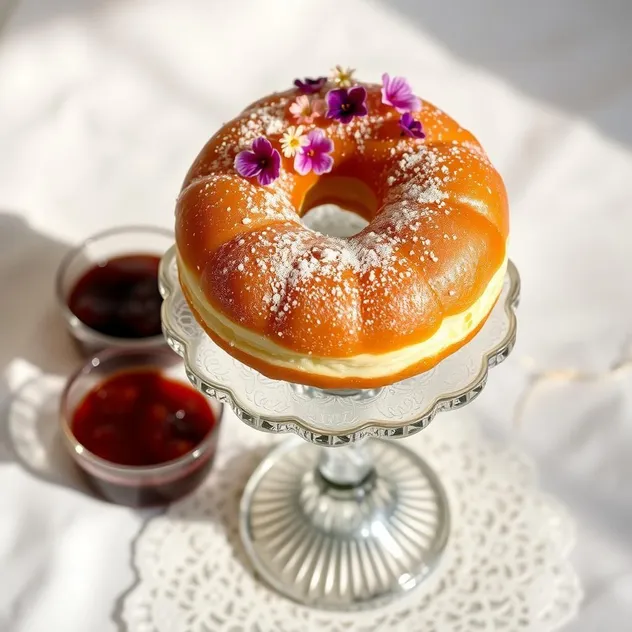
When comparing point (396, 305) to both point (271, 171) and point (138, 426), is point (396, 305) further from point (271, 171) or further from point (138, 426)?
point (138, 426)

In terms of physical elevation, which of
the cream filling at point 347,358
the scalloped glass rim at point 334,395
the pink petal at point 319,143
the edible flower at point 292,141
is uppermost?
the pink petal at point 319,143

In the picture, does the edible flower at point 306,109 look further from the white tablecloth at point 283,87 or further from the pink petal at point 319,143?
the white tablecloth at point 283,87

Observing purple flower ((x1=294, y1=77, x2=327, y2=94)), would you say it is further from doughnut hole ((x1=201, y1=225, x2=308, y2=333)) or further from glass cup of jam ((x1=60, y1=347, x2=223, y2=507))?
glass cup of jam ((x1=60, y1=347, x2=223, y2=507))

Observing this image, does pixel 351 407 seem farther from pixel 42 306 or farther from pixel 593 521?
pixel 42 306

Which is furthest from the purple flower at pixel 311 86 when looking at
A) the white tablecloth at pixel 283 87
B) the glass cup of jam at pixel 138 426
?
the white tablecloth at pixel 283 87

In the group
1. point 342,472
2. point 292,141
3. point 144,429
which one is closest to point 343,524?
point 342,472

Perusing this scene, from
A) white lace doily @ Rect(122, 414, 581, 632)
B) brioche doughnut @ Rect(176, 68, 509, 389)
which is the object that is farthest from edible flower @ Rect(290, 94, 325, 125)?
white lace doily @ Rect(122, 414, 581, 632)

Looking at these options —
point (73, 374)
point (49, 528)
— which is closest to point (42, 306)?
point (73, 374)
